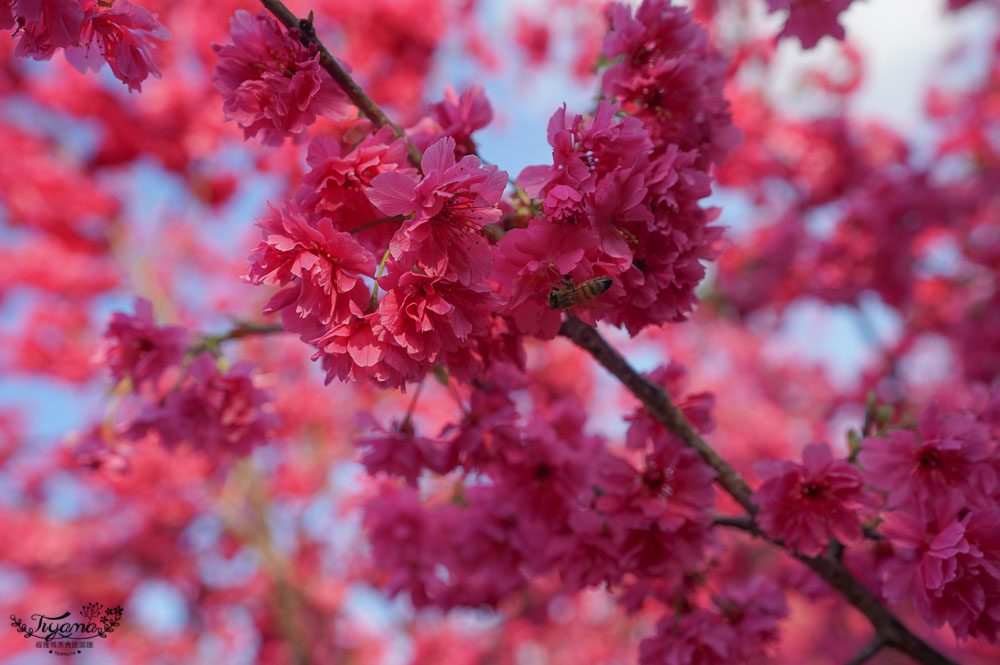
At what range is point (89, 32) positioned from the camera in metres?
1.27

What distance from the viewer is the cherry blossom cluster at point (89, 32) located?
116 centimetres

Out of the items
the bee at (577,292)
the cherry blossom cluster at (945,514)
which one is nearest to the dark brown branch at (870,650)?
the cherry blossom cluster at (945,514)

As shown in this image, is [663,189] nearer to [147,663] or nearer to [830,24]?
[830,24]

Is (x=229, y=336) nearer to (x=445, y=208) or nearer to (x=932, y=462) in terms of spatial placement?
(x=445, y=208)

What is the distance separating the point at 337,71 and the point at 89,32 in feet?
1.64

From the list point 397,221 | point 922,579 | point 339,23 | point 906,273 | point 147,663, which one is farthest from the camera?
point 147,663

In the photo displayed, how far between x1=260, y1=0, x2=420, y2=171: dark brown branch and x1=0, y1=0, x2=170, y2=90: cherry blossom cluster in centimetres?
25

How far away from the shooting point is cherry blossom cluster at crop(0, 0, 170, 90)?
1.16 metres

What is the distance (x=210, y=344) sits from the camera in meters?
1.81

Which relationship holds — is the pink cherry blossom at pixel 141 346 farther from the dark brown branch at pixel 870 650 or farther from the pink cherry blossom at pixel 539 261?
the dark brown branch at pixel 870 650

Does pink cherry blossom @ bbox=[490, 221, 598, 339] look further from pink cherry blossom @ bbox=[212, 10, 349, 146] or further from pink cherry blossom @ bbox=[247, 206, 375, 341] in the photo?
pink cherry blossom @ bbox=[212, 10, 349, 146]

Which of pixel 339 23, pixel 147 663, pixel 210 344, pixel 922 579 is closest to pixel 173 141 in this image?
pixel 339 23

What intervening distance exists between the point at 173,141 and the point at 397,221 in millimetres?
6211

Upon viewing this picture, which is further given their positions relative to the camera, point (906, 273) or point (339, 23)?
point (339, 23)
